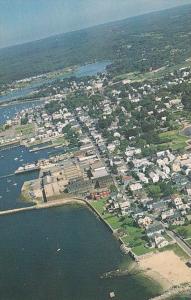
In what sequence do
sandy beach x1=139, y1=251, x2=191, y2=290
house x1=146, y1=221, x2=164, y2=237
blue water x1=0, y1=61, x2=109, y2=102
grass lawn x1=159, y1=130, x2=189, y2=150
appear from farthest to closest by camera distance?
blue water x1=0, y1=61, x2=109, y2=102, grass lawn x1=159, y1=130, x2=189, y2=150, house x1=146, y1=221, x2=164, y2=237, sandy beach x1=139, y1=251, x2=191, y2=290

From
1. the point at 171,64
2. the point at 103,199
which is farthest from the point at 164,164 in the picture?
the point at 171,64

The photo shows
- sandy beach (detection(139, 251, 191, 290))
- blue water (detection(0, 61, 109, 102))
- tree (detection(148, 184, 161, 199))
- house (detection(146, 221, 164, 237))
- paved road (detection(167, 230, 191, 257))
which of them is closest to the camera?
sandy beach (detection(139, 251, 191, 290))

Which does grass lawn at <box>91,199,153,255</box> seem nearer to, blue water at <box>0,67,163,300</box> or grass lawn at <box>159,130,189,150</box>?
blue water at <box>0,67,163,300</box>

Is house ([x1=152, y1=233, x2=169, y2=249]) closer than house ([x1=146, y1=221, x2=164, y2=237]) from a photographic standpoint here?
Yes

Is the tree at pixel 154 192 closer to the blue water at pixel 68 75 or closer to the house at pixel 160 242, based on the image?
the house at pixel 160 242

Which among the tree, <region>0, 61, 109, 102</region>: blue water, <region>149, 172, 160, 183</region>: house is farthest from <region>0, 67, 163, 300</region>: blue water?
<region>0, 61, 109, 102</region>: blue water

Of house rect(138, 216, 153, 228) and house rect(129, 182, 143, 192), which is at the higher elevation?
house rect(138, 216, 153, 228)

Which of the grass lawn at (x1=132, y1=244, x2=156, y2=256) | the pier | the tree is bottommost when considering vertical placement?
the pier

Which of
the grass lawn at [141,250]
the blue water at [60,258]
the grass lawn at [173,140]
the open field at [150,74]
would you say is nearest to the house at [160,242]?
the grass lawn at [141,250]
